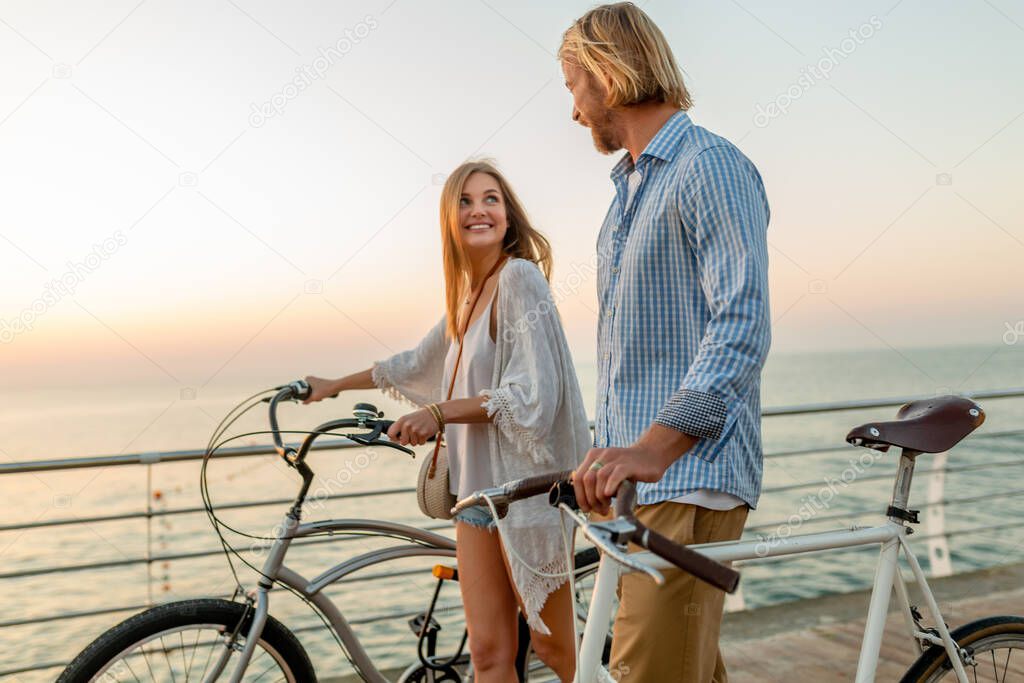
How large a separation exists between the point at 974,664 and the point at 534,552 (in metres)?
0.90

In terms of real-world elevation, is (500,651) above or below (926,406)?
below

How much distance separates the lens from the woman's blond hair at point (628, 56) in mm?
1437

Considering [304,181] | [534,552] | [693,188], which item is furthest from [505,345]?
[304,181]

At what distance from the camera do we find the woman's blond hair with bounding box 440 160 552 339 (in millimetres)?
2195

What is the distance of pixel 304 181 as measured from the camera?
5.80 meters

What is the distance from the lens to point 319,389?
2.31 meters

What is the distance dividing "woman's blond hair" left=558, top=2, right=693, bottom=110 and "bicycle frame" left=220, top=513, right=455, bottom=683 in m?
1.20

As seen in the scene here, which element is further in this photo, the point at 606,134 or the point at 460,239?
the point at 460,239

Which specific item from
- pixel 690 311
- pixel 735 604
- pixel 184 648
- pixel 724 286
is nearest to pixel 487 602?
pixel 184 648

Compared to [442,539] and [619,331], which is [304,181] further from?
[619,331]

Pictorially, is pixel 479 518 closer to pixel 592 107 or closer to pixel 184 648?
pixel 184 648

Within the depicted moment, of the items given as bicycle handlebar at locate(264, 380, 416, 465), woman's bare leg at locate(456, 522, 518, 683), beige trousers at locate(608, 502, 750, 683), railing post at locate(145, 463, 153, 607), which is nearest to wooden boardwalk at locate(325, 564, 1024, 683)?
railing post at locate(145, 463, 153, 607)

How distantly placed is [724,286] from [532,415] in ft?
2.51

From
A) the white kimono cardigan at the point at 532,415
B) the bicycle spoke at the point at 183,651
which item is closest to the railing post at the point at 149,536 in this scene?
the bicycle spoke at the point at 183,651
